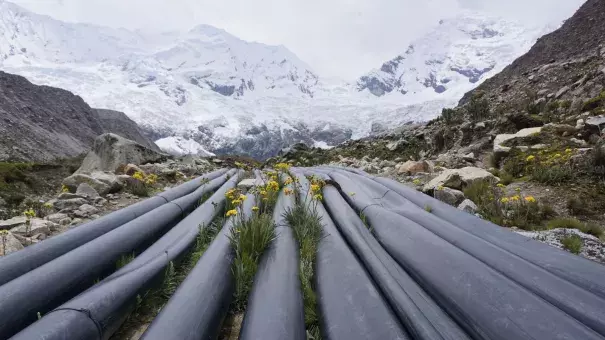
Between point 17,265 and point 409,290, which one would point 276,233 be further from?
point 17,265

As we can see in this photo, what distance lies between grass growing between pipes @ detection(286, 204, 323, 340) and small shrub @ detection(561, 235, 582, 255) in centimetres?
206

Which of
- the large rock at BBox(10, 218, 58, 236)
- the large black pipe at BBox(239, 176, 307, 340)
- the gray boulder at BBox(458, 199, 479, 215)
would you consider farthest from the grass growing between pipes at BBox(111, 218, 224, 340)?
the gray boulder at BBox(458, 199, 479, 215)

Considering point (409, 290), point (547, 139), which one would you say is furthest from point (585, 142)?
point (409, 290)

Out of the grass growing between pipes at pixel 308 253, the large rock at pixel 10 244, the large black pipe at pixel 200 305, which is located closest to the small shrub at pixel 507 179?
the grass growing between pipes at pixel 308 253

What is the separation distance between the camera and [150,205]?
3.95m

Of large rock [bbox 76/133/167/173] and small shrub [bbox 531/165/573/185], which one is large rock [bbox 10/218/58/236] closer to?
small shrub [bbox 531/165/573/185]

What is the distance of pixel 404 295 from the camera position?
173 centimetres

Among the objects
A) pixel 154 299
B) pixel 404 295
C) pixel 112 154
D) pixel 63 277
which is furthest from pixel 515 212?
pixel 112 154

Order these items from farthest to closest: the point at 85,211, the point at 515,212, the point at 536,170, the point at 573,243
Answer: the point at 536,170
the point at 85,211
the point at 515,212
the point at 573,243

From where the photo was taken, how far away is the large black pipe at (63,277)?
1.70 metres

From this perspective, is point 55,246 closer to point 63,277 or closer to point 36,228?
point 63,277

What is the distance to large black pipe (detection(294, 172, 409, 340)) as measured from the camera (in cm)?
153

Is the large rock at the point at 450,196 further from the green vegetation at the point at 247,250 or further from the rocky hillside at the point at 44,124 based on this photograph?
the rocky hillside at the point at 44,124

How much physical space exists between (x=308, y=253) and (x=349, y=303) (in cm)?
79
